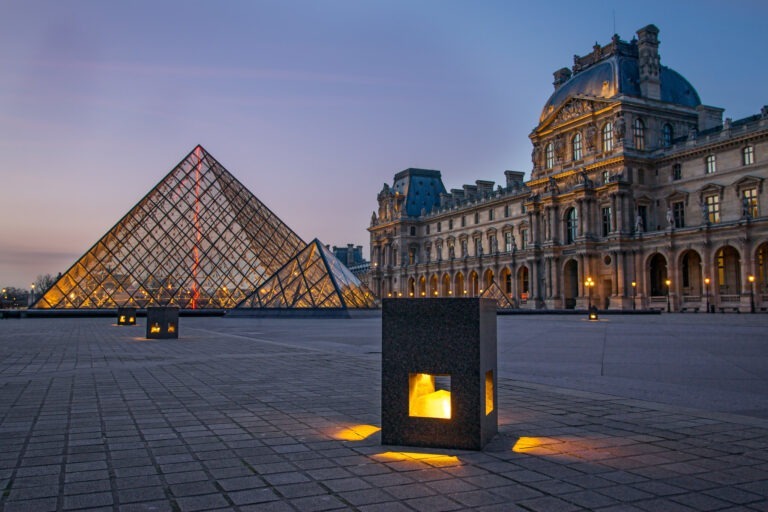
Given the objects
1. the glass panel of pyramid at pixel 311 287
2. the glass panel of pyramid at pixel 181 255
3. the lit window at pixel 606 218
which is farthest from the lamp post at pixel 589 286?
the glass panel of pyramid at pixel 181 255

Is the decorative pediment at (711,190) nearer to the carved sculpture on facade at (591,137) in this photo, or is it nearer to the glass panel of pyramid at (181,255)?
the carved sculpture on facade at (591,137)

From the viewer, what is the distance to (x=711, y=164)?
2072 inches

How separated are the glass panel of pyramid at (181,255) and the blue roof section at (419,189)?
4938 cm

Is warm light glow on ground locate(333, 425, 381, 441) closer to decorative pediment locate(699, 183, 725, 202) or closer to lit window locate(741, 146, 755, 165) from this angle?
lit window locate(741, 146, 755, 165)

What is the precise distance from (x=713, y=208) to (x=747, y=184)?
4019 mm

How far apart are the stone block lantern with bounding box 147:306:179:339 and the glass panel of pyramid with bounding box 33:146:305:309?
26.7 meters

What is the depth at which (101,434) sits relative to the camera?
5391 millimetres

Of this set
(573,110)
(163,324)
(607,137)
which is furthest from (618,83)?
(163,324)

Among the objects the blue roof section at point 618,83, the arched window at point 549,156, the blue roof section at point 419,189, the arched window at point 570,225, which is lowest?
the arched window at point 570,225

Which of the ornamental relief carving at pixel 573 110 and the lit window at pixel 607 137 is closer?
the lit window at pixel 607 137

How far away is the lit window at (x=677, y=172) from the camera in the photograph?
55.6m

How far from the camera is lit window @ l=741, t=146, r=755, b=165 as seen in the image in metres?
49.0

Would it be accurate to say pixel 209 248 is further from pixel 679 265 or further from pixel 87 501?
pixel 87 501

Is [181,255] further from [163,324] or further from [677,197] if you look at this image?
[677,197]
